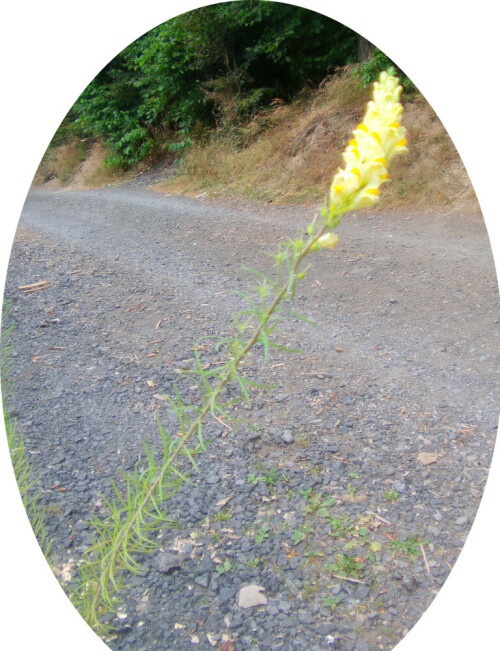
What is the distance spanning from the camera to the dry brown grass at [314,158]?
78.5 inches

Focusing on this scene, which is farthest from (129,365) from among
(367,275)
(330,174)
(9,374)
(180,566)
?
(330,174)

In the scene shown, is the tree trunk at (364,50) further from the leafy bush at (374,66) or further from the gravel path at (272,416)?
the gravel path at (272,416)

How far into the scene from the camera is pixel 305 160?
251cm

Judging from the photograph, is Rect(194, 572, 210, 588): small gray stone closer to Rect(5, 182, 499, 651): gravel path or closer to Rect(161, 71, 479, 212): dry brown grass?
Rect(5, 182, 499, 651): gravel path

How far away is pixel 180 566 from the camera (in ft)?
3.19

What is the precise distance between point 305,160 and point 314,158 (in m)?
0.07

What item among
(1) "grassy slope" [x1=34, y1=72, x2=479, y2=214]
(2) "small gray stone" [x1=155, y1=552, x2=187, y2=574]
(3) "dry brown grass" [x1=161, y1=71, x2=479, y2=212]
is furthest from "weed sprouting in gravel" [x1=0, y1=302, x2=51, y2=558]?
(3) "dry brown grass" [x1=161, y1=71, x2=479, y2=212]

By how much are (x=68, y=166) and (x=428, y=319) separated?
65.9 inches

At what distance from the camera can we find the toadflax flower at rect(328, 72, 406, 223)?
1.67 ft

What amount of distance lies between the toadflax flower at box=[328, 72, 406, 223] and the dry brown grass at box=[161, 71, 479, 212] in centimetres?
137

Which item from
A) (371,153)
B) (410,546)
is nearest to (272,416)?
(410,546)

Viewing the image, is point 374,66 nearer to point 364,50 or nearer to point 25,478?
point 364,50

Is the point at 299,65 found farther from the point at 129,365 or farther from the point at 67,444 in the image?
the point at 67,444

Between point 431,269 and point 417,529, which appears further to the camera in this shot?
point 431,269
